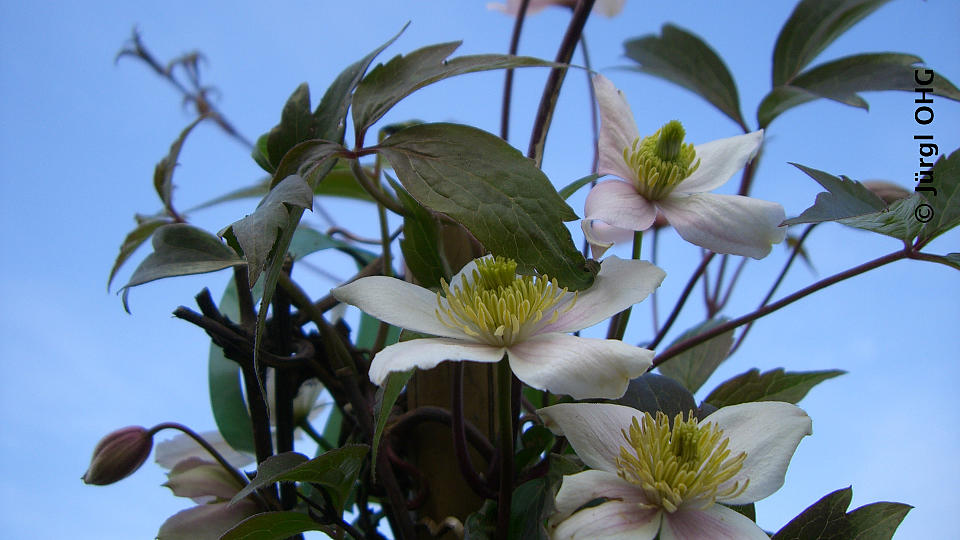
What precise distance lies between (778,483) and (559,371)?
131 mm

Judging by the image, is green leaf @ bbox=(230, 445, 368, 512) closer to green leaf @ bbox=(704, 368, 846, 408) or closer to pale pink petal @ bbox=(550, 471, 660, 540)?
pale pink petal @ bbox=(550, 471, 660, 540)

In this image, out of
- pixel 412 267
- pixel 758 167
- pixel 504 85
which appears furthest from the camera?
pixel 758 167

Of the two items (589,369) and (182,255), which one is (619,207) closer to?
(589,369)

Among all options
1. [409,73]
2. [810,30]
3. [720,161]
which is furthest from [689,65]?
[409,73]

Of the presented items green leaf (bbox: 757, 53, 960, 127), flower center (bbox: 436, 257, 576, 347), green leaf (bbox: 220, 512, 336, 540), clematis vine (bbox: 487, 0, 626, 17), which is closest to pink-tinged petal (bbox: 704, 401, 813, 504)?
flower center (bbox: 436, 257, 576, 347)

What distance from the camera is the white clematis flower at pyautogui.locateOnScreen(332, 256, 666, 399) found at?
30cm

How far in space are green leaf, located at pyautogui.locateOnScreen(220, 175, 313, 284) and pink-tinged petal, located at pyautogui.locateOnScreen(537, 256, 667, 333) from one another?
0.42ft

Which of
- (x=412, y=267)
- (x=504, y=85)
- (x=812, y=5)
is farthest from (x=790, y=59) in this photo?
(x=412, y=267)

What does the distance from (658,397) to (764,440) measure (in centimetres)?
7

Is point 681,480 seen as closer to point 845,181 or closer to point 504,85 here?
point 845,181

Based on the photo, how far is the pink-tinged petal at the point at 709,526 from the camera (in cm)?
33

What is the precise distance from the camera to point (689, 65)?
66cm

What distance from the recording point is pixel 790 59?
0.65 meters

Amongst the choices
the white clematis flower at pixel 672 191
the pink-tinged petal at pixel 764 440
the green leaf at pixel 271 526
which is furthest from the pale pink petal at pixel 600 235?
the green leaf at pixel 271 526
